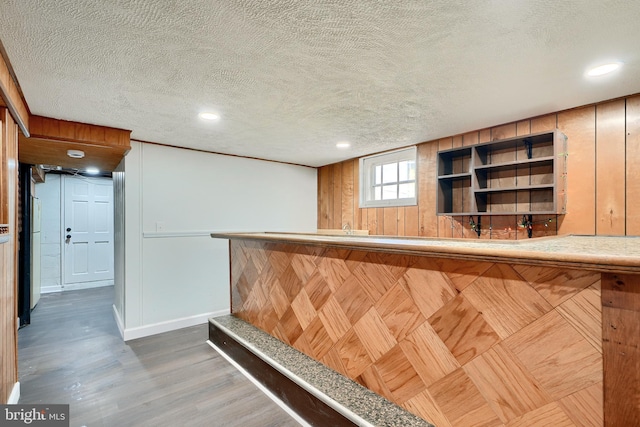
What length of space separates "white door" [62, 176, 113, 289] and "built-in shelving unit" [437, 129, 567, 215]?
6193mm

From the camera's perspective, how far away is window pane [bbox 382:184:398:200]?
12.9 ft

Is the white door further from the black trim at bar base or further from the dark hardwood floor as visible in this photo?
the black trim at bar base

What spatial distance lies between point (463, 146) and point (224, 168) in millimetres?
2864

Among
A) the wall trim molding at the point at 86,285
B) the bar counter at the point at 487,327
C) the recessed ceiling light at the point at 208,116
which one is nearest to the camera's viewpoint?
the bar counter at the point at 487,327

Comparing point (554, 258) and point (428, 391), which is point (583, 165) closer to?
point (554, 258)

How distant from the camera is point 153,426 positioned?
1.90 m

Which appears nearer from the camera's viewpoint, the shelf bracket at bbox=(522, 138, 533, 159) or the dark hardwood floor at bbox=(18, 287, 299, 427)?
the dark hardwood floor at bbox=(18, 287, 299, 427)

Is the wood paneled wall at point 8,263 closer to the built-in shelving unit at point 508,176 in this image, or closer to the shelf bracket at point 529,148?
the built-in shelving unit at point 508,176

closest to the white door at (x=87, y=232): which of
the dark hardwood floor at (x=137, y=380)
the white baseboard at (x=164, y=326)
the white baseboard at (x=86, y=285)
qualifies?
the white baseboard at (x=86, y=285)

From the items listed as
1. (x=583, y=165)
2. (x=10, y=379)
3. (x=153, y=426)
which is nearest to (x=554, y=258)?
(x=583, y=165)

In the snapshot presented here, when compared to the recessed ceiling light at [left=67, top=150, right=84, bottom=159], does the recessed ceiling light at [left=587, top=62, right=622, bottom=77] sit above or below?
above

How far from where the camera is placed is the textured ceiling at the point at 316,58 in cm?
134

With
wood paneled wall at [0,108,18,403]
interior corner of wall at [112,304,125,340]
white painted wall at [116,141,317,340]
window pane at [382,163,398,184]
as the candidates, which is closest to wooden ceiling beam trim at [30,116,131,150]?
white painted wall at [116,141,317,340]

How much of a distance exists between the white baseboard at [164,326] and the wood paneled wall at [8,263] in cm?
113
